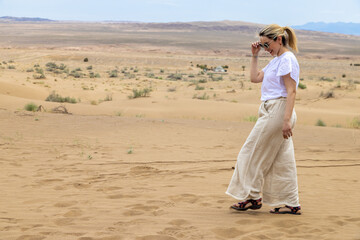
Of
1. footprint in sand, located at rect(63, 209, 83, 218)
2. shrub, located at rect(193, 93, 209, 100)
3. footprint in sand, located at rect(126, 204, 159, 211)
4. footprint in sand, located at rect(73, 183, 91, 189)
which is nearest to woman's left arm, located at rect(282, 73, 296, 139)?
footprint in sand, located at rect(126, 204, 159, 211)

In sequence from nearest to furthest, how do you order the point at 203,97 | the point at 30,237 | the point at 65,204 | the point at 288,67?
the point at 30,237, the point at 288,67, the point at 65,204, the point at 203,97

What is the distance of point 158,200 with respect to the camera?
5.18 metres

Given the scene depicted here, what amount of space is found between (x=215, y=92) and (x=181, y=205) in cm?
1844

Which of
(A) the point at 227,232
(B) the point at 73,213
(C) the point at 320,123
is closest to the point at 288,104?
(A) the point at 227,232

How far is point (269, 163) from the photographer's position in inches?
177

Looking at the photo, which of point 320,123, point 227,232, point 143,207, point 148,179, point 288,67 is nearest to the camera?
point 227,232

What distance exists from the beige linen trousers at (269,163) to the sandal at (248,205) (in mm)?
72

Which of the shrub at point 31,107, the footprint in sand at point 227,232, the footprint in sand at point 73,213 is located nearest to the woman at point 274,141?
the footprint in sand at point 227,232

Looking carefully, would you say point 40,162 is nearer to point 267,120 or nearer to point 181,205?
point 181,205

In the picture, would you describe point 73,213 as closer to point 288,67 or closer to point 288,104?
point 288,104

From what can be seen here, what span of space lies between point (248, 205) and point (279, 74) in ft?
4.40

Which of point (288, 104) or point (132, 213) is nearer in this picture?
point (288, 104)

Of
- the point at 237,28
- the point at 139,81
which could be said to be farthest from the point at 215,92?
the point at 237,28

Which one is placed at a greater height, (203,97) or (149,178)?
(149,178)
